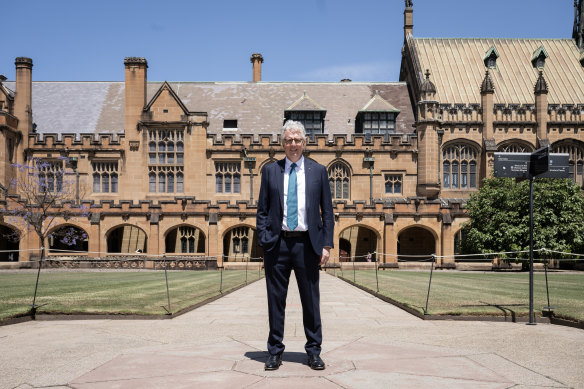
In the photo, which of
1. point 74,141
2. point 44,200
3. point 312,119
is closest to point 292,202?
point 44,200

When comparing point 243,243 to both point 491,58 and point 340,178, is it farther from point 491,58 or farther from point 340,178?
point 491,58

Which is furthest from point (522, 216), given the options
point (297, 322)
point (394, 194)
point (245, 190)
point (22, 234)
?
point (22, 234)

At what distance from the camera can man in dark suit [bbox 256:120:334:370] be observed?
552 centimetres

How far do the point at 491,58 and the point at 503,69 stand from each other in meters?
1.28

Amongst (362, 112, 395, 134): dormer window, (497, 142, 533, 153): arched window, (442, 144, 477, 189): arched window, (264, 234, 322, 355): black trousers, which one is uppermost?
(362, 112, 395, 134): dormer window

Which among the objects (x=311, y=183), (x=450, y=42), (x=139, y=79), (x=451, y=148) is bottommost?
(x=311, y=183)

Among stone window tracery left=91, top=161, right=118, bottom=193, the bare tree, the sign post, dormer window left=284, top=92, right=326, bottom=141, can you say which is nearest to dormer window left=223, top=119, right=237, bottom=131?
dormer window left=284, top=92, right=326, bottom=141

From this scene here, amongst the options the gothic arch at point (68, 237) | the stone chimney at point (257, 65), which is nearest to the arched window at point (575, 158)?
the stone chimney at point (257, 65)

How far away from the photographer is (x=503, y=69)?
4538 cm

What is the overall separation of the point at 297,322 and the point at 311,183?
4001mm

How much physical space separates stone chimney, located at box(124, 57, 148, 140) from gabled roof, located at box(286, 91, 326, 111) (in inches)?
410

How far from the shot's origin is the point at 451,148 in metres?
41.2

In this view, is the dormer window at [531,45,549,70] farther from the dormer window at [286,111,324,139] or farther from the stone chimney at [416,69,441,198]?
the dormer window at [286,111,324,139]

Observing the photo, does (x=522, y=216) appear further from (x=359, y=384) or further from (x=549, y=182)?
(x=359, y=384)
